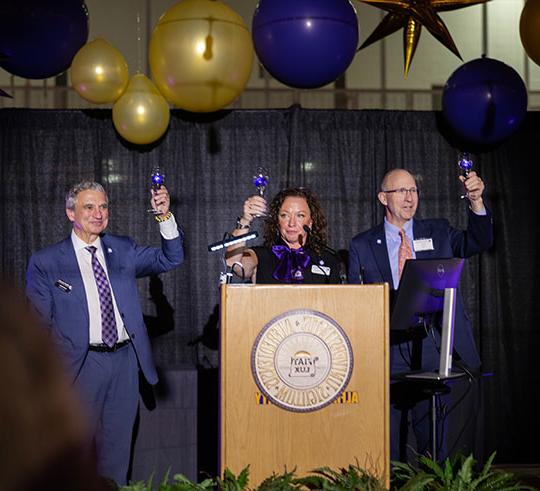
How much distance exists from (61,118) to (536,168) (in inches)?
158

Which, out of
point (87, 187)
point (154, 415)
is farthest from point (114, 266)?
point (154, 415)

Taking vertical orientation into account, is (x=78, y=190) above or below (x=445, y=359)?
above

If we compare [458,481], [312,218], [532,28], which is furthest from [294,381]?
[532,28]

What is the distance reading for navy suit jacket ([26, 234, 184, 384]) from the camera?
3.97 meters

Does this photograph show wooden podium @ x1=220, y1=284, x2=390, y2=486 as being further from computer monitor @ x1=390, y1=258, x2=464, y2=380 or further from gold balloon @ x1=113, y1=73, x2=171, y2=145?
gold balloon @ x1=113, y1=73, x2=171, y2=145

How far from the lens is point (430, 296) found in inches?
139

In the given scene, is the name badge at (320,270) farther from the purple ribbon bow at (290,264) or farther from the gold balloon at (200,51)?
the gold balloon at (200,51)

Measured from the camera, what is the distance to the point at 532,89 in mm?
8180

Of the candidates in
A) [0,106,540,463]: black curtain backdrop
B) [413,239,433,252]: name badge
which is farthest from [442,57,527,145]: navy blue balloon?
[413,239,433,252]: name badge

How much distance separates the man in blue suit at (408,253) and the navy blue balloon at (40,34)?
71.8 inches

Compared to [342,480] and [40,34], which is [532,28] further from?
[342,480]

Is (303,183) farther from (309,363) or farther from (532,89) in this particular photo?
(309,363)

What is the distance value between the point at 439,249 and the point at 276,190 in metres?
2.48

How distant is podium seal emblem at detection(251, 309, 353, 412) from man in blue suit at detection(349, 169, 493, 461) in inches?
46.3
